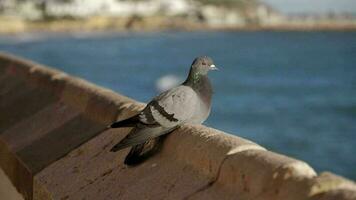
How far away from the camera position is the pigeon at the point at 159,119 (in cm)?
399

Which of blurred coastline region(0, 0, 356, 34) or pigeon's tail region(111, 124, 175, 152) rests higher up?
pigeon's tail region(111, 124, 175, 152)

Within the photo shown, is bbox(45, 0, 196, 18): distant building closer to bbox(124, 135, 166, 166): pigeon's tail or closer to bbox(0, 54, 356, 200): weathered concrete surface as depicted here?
bbox(0, 54, 356, 200): weathered concrete surface

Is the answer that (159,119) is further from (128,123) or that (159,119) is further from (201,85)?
(201,85)

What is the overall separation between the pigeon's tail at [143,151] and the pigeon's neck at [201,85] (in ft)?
1.10

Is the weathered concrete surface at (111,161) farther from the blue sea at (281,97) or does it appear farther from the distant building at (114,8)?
the distant building at (114,8)

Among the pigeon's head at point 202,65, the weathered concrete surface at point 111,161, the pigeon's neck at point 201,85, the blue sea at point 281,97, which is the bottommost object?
the blue sea at point 281,97

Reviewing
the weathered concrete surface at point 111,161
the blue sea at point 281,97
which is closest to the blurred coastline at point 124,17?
the blue sea at point 281,97

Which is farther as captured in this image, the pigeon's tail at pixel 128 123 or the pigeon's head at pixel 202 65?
the pigeon's head at pixel 202 65

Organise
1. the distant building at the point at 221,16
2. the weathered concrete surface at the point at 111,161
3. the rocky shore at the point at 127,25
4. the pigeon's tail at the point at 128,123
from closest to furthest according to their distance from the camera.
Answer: the weathered concrete surface at the point at 111,161
the pigeon's tail at the point at 128,123
the rocky shore at the point at 127,25
the distant building at the point at 221,16

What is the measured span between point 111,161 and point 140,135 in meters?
0.35

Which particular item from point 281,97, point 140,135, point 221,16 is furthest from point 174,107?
point 221,16

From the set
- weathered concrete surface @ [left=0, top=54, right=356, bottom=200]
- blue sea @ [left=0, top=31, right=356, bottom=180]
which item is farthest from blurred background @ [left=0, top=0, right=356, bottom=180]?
weathered concrete surface @ [left=0, top=54, right=356, bottom=200]

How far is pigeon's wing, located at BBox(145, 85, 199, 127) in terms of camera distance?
4023mm

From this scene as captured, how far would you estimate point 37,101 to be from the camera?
6555mm
